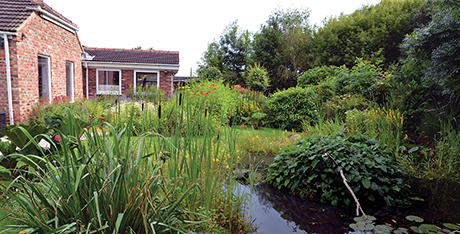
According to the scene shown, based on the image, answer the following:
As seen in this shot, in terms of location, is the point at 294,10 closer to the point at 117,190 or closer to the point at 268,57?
the point at 268,57

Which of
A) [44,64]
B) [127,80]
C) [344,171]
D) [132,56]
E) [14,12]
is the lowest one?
[344,171]

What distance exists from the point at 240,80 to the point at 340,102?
49.1 feet

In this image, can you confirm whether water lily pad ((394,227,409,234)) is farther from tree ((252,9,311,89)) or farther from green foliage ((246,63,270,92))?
tree ((252,9,311,89))

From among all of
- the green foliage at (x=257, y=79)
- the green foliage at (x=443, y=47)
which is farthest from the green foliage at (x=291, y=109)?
the green foliage at (x=257, y=79)

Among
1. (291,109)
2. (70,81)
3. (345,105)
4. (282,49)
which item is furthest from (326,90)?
(282,49)

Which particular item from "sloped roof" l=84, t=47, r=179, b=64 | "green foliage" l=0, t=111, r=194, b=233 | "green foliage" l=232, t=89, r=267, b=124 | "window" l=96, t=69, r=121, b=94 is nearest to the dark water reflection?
"green foliage" l=0, t=111, r=194, b=233

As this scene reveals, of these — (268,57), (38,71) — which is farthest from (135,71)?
(268,57)

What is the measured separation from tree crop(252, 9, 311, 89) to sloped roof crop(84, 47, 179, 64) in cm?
770

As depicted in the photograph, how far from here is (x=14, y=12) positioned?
319 inches

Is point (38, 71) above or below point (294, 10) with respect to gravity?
below

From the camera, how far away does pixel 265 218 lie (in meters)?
2.73

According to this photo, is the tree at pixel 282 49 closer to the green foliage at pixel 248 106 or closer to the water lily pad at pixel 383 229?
the green foliage at pixel 248 106

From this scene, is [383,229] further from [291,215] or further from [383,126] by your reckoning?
[383,126]

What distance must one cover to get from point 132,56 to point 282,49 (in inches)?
460
